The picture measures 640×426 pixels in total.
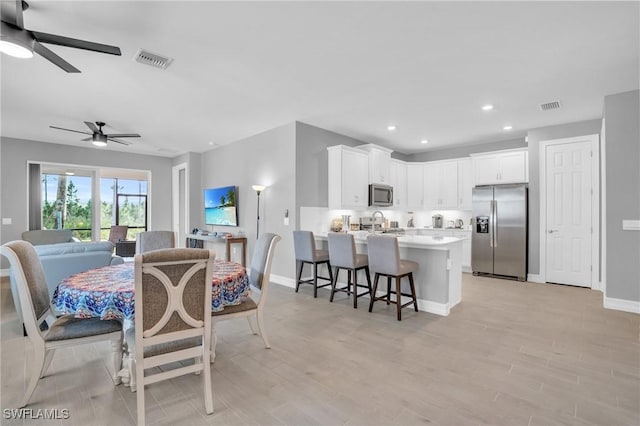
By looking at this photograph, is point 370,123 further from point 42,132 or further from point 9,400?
point 42,132

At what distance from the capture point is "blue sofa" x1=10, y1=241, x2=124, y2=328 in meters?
2.99

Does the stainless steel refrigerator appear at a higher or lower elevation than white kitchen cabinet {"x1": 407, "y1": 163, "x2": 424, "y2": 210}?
lower

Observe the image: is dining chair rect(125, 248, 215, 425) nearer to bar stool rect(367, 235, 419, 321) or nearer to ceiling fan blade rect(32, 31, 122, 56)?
ceiling fan blade rect(32, 31, 122, 56)

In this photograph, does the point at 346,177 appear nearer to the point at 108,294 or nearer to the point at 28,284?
the point at 108,294

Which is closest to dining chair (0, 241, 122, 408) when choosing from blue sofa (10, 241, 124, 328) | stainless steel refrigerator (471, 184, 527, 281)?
blue sofa (10, 241, 124, 328)

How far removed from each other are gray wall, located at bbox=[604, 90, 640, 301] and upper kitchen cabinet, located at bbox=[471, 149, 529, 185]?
1.71 m

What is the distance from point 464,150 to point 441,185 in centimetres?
89

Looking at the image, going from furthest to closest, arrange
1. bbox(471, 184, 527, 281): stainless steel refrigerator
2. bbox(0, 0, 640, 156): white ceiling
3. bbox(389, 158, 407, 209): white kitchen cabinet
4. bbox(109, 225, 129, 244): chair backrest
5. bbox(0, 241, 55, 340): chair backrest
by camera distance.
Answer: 1. bbox(109, 225, 129, 244): chair backrest
2. bbox(389, 158, 407, 209): white kitchen cabinet
3. bbox(471, 184, 527, 281): stainless steel refrigerator
4. bbox(0, 0, 640, 156): white ceiling
5. bbox(0, 241, 55, 340): chair backrest

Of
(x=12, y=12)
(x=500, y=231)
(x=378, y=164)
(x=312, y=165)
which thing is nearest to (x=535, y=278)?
(x=500, y=231)

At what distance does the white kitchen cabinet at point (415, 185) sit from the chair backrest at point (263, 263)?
513 centimetres

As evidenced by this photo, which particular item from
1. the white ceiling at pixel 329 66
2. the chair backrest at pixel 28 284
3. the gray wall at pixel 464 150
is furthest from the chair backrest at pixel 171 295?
the gray wall at pixel 464 150

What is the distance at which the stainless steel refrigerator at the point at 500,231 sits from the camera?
213 inches

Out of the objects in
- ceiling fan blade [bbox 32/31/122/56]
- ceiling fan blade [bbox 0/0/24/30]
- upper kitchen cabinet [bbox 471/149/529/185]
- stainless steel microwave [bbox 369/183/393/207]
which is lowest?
stainless steel microwave [bbox 369/183/393/207]

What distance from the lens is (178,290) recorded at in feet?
5.74
